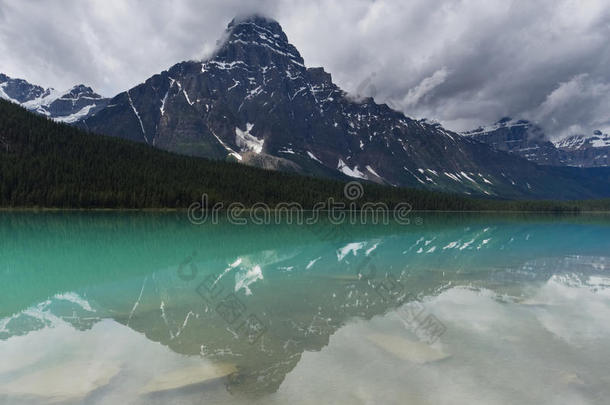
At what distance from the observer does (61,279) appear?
80.2 feet

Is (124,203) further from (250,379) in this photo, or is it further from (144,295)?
(250,379)

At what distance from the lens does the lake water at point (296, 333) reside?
34.6 feet

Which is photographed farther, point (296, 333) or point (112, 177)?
point (112, 177)

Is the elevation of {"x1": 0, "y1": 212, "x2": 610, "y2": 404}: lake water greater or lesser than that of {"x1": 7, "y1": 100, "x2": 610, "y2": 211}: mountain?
lesser

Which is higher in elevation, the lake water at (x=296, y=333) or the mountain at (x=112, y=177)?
the mountain at (x=112, y=177)

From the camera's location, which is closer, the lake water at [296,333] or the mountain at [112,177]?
the lake water at [296,333]

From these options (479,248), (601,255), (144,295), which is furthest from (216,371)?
(601,255)

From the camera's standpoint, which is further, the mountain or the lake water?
the mountain

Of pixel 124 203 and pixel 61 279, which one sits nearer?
pixel 61 279

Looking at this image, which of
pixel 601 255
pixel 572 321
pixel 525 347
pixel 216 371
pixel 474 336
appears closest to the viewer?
pixel 216 371

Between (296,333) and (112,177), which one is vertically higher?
(112,177)

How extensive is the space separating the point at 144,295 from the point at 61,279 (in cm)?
735

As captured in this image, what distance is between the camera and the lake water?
34.6 feet

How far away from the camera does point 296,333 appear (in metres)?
15.2
